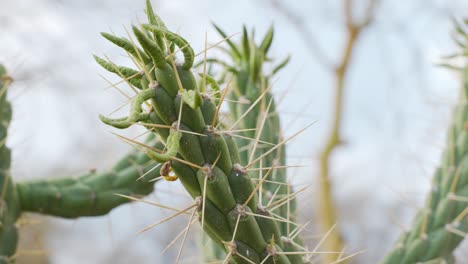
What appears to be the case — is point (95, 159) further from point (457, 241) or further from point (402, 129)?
point (457, 241)

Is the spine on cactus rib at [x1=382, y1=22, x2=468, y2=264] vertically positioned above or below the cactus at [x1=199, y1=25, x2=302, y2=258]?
below

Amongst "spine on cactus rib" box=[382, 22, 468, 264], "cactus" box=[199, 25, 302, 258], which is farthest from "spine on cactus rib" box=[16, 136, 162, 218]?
"spine on cactus rib" box=[382, 22, 468, 264]

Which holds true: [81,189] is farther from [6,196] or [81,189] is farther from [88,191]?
[6,196]

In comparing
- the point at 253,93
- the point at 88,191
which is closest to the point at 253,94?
the point at 253,93

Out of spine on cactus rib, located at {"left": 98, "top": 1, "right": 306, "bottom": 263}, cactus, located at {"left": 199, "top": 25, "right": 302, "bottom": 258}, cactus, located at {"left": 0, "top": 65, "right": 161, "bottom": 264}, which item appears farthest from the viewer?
cactus, located at {"left": 0, "top": 65, "right": 161, "bottom": 264}

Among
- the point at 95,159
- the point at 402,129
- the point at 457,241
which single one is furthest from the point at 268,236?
the point at 95,159

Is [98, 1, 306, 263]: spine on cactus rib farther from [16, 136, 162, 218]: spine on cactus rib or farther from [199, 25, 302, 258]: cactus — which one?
[16, 136, 162, 218]: spine on cactus rib

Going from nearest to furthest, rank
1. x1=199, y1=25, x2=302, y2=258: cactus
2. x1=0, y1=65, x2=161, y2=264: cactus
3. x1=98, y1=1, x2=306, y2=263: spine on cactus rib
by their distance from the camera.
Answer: x1=98, y1=1, x2=306, y2=263: spine on cactus rib < x1=199, y1=25, x2=302, y2=258: cactus < x1=0, y1=65, x2=161, y2=264: cactus

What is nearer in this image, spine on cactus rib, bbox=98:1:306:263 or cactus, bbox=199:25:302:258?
spine on cactus rib, bbox=98:1:306:263
